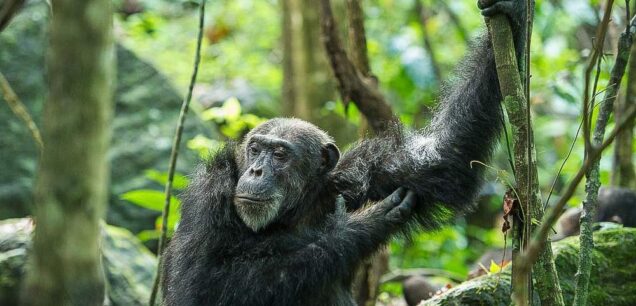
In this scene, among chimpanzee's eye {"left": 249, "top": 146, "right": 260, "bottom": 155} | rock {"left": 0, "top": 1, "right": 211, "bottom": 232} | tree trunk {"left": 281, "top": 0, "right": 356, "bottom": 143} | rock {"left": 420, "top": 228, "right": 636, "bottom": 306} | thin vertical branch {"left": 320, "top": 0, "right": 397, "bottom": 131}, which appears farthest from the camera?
tree trunk {"left": 281, "top": 0, "right": 356, "bottom": 143}

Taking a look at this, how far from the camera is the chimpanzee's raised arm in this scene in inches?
218

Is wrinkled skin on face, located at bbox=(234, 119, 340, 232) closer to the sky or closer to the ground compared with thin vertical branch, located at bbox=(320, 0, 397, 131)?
closer to the ground

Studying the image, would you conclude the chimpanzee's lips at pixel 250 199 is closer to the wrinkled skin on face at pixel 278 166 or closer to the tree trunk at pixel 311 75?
the wrinkled skin on face at pixel 278 166

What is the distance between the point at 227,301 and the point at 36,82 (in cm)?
701

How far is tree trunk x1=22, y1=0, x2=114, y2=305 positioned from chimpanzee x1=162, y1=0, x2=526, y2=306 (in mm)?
2637

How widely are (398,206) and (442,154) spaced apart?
512 millimetres

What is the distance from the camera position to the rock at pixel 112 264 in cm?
716

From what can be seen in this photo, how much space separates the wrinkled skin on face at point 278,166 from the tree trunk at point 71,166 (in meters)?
2.69

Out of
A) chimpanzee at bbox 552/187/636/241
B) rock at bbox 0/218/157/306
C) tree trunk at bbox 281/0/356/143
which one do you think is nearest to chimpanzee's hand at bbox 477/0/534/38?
A: rock at bbox 0/218/157/306

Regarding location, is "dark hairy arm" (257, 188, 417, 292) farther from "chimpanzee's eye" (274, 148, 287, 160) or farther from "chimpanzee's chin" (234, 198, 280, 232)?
"chimpanzee's eye" (274, 148, 287, 160)

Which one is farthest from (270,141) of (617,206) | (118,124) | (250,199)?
(118,124)

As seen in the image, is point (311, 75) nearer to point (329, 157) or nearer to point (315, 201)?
point (329, 157)

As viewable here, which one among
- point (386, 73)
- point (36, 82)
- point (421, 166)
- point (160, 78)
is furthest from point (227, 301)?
point (386, 73)

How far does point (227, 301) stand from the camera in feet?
17.7
